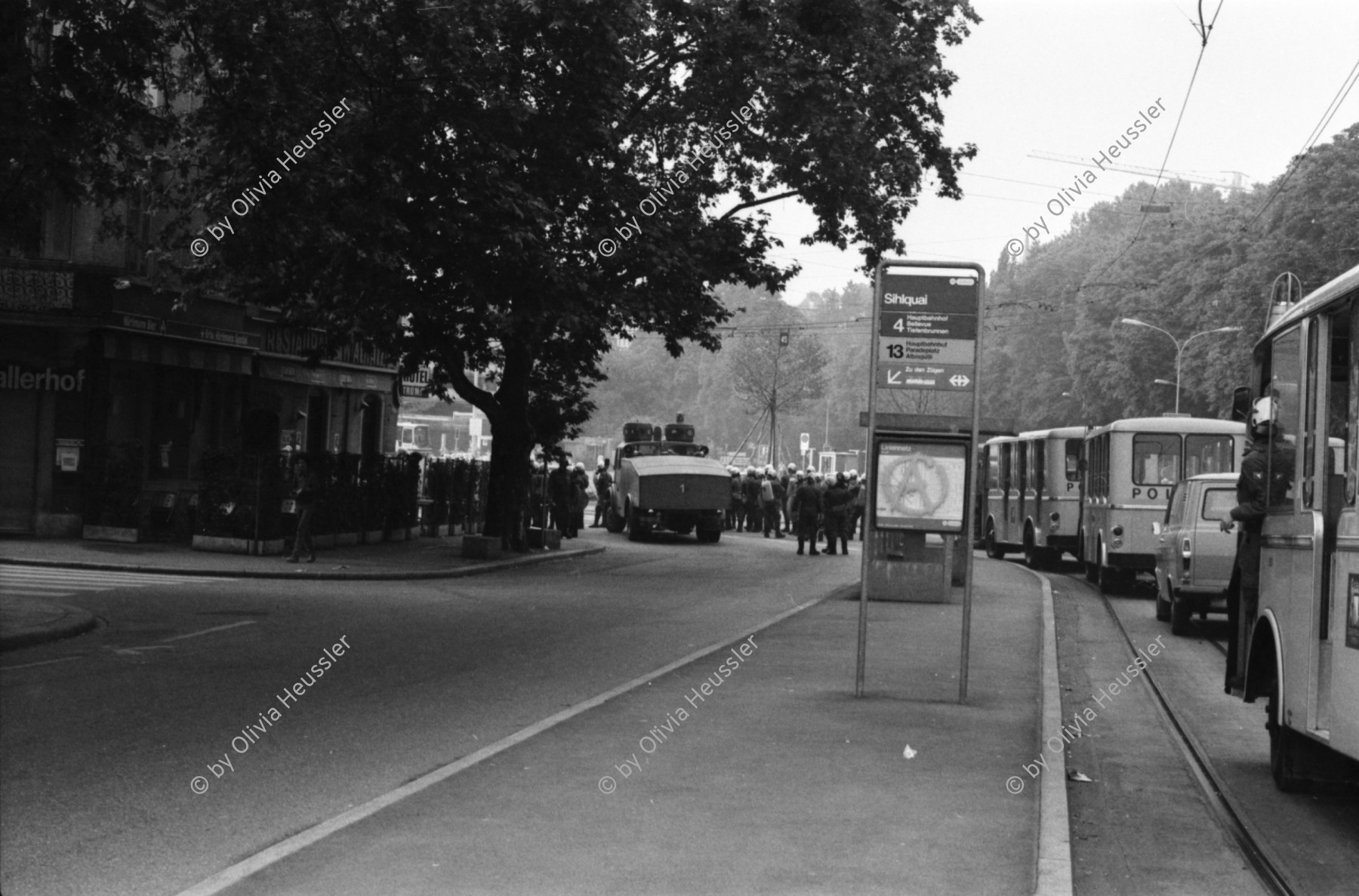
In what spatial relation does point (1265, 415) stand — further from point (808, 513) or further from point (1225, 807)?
point (808, 513)

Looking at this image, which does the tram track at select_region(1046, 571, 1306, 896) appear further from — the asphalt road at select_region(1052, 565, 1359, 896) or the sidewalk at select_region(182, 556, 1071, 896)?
the sidewalk at select_region(182, 556, 1071, 896)

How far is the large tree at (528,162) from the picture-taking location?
15375mm

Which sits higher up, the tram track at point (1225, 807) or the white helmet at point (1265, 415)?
the white helmet at point (1265, 415)

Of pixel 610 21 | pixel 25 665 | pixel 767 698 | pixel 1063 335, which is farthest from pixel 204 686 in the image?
pixel 1063 335

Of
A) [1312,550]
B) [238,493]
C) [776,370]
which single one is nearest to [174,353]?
[238,493]

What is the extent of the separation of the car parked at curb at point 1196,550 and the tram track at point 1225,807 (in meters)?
5.28

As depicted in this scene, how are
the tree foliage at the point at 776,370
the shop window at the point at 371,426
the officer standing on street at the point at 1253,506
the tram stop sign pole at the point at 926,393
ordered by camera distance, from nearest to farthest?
the officer standing on street at the point at 1253,506, the tram stop sign pole at the point at 926,393, the shop window at the point at 371,426, the tree foliage at the point at 776,370

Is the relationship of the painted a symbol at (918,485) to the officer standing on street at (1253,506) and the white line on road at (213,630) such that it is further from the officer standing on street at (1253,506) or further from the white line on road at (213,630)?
the white line on road at (213,630)

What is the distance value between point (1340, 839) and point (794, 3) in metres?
15.6

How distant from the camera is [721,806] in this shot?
7.83 m

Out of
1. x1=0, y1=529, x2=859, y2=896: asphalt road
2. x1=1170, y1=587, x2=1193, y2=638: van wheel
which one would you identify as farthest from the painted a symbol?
x1=1170, y1=587, x2=1193, y2=638: van wheel

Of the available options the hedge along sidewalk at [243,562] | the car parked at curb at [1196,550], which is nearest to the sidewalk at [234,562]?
the hedge along sidewalk at [243,562]

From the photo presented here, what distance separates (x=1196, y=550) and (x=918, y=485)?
820 cm

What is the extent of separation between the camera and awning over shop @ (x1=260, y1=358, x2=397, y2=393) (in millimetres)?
34375
